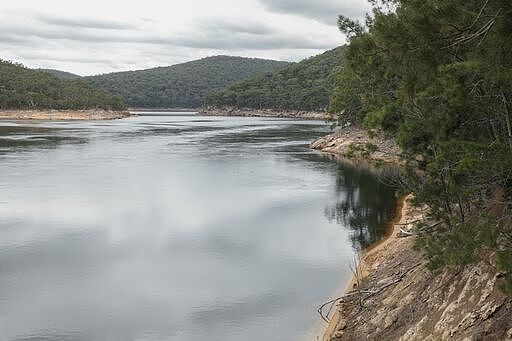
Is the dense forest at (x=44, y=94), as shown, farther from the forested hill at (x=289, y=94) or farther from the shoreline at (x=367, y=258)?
the shoreline at (x=367, y=258)

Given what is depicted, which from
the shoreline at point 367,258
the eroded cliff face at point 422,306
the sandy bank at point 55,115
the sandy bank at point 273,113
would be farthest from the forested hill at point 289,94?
the eroded cliff face at point 422,306

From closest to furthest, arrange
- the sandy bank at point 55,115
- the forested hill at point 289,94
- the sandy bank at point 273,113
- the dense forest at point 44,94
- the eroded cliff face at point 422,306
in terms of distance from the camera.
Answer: the eroded cliff face at point 422,306
the sandy bank at point 55,115
the dense forest at point 44,94
the sandy bank at point 273,113
the forested hill at point 289,94

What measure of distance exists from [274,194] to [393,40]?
2970cm

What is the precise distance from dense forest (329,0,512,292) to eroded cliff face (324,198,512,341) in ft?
2.08

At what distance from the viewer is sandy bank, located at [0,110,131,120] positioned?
146250 mm

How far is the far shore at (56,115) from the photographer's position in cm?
14625

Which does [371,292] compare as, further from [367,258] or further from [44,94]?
[44,94]

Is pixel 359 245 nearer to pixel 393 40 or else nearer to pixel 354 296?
pixel 354 296

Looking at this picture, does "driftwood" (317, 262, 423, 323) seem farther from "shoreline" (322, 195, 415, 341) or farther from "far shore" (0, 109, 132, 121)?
"far shore" (0, 109, 132, 121)

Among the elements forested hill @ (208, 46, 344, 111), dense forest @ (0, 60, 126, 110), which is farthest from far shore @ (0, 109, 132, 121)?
forested hill @ (208, 46, 344, 111)

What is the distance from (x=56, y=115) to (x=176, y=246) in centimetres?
13534

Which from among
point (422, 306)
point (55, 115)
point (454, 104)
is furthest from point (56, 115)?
point (454, 104)

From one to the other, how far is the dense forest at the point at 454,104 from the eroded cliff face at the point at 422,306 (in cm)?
63

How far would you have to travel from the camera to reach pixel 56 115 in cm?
15012
